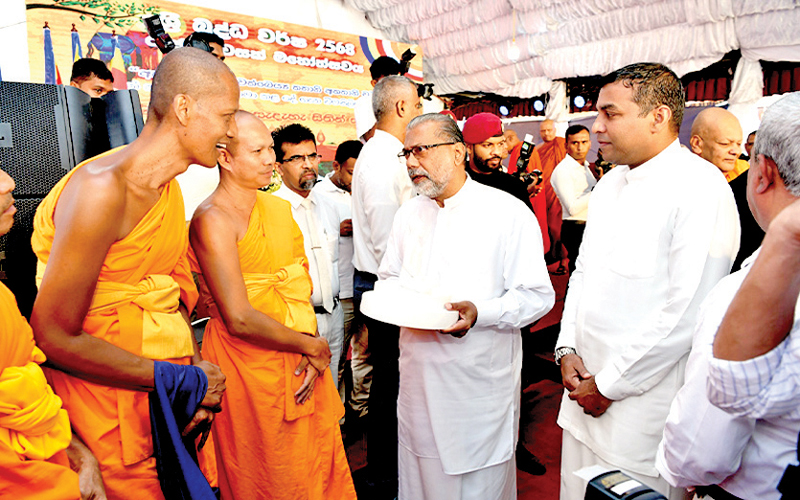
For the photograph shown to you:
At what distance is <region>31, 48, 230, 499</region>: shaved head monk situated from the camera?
1.35 metres

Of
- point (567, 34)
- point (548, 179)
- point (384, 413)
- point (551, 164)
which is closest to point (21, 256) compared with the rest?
point (384, 413)

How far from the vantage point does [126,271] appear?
1.52m

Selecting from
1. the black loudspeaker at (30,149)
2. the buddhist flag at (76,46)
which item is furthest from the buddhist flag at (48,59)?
the black loudspeaker at (30,149)

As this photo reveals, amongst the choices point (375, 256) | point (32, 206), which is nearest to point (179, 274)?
point (32, 206)

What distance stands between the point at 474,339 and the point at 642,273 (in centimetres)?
69

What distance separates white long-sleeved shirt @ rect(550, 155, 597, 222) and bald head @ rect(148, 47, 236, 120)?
460cm

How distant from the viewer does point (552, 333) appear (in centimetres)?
526

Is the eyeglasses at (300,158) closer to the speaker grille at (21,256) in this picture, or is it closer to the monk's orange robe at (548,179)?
the speaker grille at (21,256)

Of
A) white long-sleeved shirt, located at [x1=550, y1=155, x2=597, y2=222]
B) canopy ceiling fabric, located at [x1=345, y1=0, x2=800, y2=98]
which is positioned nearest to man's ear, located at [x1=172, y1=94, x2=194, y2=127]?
white long-sleeved shirt, located at [x1=550, y1=155, x2=597, y2=222]

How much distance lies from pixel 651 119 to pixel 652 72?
0.16 m

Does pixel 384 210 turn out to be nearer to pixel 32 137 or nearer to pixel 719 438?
pixel 32 137

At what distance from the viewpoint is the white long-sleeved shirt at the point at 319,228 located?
3.08 metres

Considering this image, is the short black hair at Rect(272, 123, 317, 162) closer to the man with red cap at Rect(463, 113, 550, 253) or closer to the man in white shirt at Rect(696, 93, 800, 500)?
the man with red cap at Rect(463, 113, 550, 253)

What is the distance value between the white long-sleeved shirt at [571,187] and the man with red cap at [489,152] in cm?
249
